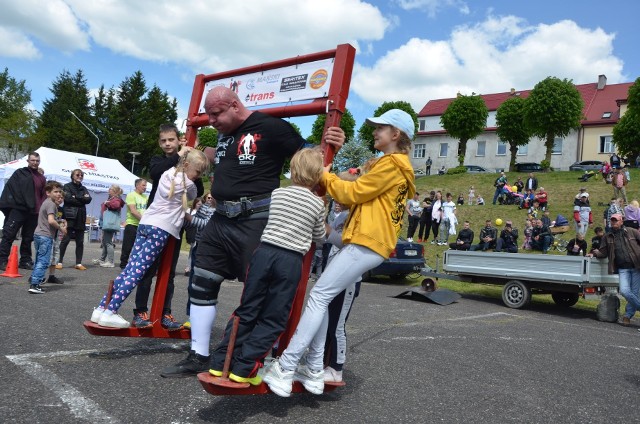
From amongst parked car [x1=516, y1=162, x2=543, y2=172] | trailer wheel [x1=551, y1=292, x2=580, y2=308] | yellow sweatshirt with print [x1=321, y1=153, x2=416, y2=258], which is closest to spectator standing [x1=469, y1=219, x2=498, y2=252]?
trailer wheel [x1=551, y1=292, x2=580, y2=308]

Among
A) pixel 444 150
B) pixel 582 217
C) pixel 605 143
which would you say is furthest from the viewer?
pixel 444 150

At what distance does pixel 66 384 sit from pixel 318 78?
275 cm

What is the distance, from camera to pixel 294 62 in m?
4.27

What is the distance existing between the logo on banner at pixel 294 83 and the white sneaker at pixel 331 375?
2.13 meters

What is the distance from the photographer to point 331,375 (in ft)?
11.3

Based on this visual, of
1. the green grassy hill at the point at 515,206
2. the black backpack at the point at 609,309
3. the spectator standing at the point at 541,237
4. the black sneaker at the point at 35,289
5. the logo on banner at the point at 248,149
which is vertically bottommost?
the black sneaker at the point at 35,289

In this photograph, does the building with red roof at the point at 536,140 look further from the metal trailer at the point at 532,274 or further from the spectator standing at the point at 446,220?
the metal trailer at the point at 532,274

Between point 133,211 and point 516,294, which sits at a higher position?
point 133,211

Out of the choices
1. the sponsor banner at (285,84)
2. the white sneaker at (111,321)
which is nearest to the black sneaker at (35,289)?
the white sneaker at (111,321)

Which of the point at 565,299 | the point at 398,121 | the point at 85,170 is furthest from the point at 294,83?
the point at 85,170

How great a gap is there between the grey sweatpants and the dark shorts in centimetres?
51

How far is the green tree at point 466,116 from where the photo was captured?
55875mm

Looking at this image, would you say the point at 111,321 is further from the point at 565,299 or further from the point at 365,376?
the point at 565,299

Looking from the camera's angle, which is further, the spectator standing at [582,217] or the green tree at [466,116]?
the green tree at [466,116]
